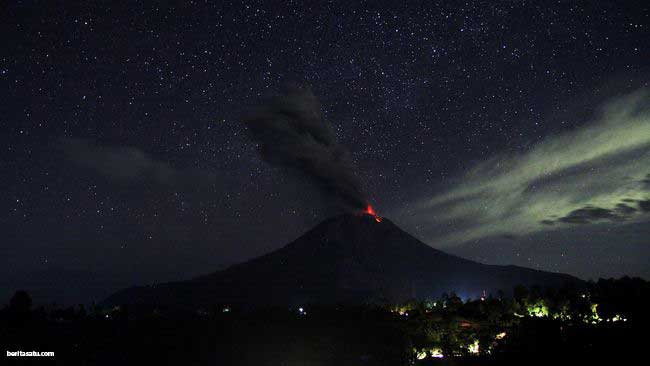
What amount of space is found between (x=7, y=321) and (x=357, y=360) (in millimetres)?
40098

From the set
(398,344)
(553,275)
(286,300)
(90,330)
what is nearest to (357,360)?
(398,344)

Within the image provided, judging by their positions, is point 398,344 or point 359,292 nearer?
point 398,344

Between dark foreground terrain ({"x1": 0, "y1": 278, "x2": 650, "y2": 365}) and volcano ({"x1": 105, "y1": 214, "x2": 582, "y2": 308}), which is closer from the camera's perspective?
dark foreground terrain ({"x1": 0, "y1": 278, "x2": 650, "y2": 365})

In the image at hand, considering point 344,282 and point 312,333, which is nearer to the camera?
point 312,333

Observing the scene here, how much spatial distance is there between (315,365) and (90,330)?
29.2 m

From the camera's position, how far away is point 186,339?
49.2 metres

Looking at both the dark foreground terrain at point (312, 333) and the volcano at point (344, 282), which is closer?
the dark foreground terrain at point (312, 333)

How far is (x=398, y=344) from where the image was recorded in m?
43.1

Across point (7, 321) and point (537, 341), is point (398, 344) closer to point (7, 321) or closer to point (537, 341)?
point (537, 341)

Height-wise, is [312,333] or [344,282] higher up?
[312,333]

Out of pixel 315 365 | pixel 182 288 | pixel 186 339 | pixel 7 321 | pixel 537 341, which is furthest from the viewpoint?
pixel 182 288

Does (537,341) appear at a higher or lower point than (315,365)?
higher

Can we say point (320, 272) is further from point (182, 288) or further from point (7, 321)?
point (7, 321)

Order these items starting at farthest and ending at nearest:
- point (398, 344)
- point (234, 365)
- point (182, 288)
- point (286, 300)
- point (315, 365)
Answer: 1. point (182, 288)
2. point (286, 300)
3. point (398, 344)
4. point (234, 365)
5. point (315, 365)
